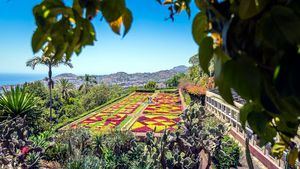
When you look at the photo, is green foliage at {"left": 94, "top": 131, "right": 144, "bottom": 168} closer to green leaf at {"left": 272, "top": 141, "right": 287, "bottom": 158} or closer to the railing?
the railing

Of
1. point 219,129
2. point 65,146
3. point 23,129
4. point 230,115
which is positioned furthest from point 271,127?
point 230,115

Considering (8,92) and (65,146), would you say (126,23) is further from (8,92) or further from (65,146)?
(8,92)

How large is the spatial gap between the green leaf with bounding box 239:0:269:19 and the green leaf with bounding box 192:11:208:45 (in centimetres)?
12

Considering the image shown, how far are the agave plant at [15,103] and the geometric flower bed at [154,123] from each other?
21.1 feet

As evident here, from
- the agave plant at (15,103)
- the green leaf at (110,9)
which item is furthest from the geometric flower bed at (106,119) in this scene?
the green leaf at (110,9)

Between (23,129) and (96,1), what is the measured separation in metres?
8.50

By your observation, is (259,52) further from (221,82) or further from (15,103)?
(15,103)

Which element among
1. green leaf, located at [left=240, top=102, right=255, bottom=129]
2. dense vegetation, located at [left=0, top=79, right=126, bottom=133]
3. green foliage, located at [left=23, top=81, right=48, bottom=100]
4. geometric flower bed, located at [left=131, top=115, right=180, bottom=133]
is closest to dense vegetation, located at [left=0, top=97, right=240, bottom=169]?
dense vegetation, located at [left=0, top=79, right=126, bottom=133]

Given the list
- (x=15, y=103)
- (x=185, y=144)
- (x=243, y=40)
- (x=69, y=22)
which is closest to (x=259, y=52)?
(x=243, y=40)

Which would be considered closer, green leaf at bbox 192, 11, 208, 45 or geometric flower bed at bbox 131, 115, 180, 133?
green leaf at bbox 192, 11, 208, 45

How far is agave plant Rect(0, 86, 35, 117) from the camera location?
12.3 m

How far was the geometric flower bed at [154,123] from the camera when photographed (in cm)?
1753

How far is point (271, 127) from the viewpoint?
1.96 ft

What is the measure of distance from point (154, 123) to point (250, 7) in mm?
19408
